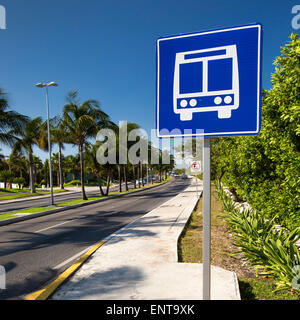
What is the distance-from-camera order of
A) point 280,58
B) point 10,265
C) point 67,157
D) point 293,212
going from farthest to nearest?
point 67,157
point 10,265
point 293,212
point 280,58

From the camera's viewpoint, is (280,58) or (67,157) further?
(67,157)

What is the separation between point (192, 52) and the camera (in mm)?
1994

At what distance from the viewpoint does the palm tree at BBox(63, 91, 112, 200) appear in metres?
20.0

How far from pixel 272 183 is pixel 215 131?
5.33 meters

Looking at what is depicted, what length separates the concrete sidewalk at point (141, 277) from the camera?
382 cm

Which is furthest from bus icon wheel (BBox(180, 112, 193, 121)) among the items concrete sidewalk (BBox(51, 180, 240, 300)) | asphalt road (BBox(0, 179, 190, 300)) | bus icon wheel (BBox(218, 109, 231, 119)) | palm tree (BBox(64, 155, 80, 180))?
palm tree (BBox(64, 155, 80, 180))

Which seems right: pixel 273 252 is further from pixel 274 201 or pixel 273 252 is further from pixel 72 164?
pixel 72 164

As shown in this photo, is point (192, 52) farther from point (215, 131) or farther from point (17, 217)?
point (17, 217)

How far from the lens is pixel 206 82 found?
75.6 inches

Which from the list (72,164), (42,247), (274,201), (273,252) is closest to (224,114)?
(273,252)

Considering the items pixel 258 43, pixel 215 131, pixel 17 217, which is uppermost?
pixel 258 43

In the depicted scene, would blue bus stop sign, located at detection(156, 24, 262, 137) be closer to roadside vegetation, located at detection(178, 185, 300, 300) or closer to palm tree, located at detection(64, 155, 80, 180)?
roadside vegetation, located at detection(178, 185, 300, 300)
